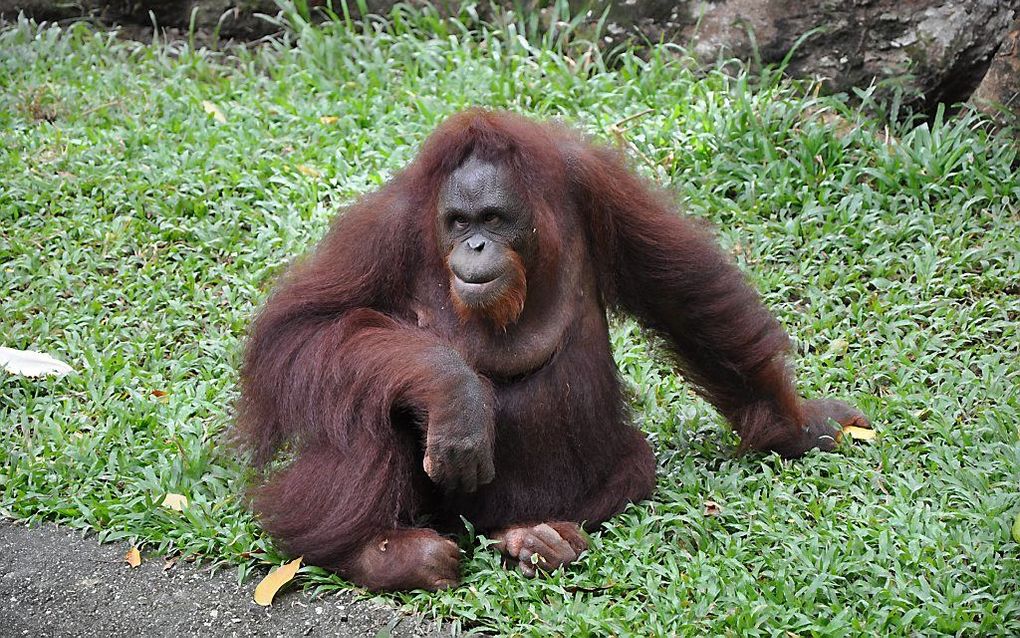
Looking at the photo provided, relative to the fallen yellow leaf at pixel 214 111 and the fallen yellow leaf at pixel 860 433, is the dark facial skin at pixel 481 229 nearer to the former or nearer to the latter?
the fallen yellow leaf at pixel 860 433

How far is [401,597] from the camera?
3.14 m

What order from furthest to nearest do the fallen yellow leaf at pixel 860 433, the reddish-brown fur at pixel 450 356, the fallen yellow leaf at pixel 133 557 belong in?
the fallen yellow leaf at pixel 860 433, the fallen yellow leaf at pixel 133 557, the reddish-brown fur at pixel 450 356

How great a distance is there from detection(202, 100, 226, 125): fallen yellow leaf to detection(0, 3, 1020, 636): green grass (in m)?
0.06

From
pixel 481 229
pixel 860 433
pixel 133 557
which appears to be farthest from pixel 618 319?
pixel 133 557

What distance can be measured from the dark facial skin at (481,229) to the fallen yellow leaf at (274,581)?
32.9 inches

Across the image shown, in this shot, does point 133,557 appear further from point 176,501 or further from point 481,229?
point 481,229

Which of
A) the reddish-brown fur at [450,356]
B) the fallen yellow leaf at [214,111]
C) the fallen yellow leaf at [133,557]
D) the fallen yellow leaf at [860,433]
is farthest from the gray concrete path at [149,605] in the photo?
the fallen yellow leaf at [214,111]

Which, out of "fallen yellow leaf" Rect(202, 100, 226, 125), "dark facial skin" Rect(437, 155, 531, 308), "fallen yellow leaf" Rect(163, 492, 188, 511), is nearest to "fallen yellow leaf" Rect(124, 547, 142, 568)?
"fallen yellow leaf" Rect(163, 492, 188, 511)

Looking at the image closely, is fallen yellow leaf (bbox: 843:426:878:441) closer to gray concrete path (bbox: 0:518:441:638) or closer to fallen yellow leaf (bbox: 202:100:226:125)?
gray concrete path (bbox: 0:518:441:638)

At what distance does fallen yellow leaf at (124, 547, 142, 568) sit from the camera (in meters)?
3.38

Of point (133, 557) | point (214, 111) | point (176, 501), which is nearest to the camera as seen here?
point (133, 557)

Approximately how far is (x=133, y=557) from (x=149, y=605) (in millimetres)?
236

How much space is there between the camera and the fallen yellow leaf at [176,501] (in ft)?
11.7

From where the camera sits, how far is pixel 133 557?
3.39 m
